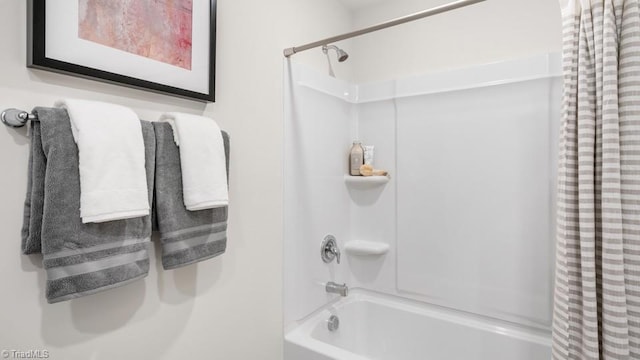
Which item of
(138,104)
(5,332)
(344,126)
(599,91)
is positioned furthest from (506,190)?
(5,332)

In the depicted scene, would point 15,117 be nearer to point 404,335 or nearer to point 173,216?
point 173,216

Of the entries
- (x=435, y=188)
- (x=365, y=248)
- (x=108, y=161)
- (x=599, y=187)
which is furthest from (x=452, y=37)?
(x=108, y=161)

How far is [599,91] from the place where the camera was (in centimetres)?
112

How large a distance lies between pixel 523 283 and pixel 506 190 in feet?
1.58

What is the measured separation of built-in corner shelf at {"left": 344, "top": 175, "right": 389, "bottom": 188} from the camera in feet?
6.55

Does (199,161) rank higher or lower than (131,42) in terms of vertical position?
lower

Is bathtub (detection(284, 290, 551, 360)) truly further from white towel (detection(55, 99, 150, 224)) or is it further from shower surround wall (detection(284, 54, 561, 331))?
white towel (detection(55, 99, 150, 224))

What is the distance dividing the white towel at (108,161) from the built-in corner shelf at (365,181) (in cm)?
134

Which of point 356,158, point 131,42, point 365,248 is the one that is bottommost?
point 365,248

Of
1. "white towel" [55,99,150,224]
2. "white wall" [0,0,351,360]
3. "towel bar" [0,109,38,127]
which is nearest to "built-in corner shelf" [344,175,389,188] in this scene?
"white wall" [0,0,351,360]

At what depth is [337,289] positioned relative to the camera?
6.22 feet

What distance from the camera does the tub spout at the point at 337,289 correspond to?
1.89 metres

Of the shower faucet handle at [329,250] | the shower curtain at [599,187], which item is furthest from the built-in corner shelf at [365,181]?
the shower curtain at [599,187]

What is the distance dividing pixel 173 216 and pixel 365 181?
1.25m
